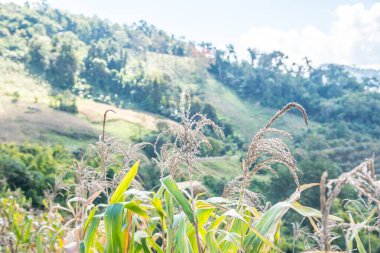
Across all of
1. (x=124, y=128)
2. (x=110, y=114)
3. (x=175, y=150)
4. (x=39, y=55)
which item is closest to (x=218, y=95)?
(x=110, y=114)

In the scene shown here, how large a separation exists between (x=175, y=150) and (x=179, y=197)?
0.73 feet

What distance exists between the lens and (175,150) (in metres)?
1.35

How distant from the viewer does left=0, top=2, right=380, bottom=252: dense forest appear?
49.0 inches

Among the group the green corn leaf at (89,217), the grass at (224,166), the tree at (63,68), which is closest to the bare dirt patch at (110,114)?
the tree at (63,68)

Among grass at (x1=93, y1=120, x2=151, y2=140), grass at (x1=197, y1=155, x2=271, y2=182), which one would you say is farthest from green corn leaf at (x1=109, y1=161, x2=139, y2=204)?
grass at (x1=93, y1=120, x2=151, y2=140)

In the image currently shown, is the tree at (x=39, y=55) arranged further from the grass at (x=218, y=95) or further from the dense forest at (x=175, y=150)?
the grass at (x=218, y=95)

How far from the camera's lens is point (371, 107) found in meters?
46.8

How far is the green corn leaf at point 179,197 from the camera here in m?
1.14

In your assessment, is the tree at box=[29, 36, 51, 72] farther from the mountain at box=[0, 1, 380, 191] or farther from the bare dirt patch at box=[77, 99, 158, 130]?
the bare dirt patch at box=[77, 99, 158, 130]

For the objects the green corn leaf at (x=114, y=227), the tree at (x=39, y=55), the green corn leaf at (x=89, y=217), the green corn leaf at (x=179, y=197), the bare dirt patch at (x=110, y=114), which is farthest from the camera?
the tree at (x=39, y=55)

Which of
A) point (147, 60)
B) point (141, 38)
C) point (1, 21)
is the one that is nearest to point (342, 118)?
point (147, 60)

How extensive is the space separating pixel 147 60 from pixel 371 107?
25.5 m

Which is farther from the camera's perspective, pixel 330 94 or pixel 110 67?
pixel 330 94

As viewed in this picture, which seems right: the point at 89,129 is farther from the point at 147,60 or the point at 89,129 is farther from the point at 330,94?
the point at 330,94
